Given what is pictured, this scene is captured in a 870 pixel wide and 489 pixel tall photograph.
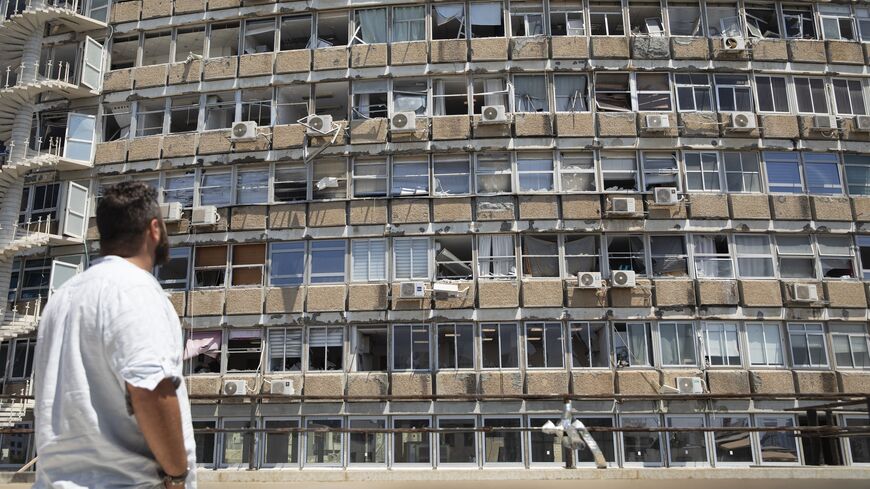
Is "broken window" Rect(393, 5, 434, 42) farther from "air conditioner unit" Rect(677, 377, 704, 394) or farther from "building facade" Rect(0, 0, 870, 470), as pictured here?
"air conditioner unit" Rect(677, 377, 704, 394)

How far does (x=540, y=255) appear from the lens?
23016 millimetres

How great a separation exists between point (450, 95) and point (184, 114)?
963 centimetres

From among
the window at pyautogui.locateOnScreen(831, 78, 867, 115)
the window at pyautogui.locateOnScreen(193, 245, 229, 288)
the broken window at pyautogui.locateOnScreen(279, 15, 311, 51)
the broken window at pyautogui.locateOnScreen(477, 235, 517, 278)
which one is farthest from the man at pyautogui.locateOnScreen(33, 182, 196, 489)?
the window at pyautogui.locateOnScreen(831, 78, 867, 115)

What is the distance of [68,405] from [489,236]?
68.4 feet

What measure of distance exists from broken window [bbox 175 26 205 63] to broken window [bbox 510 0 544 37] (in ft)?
37.1

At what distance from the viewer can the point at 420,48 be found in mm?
24641

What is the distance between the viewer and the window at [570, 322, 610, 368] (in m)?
22.1

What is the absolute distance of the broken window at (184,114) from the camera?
25984 millimetres

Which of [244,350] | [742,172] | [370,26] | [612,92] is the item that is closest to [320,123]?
[370,26]

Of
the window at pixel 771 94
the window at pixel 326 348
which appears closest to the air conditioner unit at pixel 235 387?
the window at pixel 326 348

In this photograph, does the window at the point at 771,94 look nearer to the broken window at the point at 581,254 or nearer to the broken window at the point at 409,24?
the broken window at the point at 581,254

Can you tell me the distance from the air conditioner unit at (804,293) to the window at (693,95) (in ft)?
20.9

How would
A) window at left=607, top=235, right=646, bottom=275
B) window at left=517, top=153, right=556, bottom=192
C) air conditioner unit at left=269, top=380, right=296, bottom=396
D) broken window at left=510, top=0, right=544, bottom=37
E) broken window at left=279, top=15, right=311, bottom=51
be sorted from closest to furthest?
air conditioner unit at left=269, top=380, right=296, bottom=396 < window at left=607, top=235, right=646, bottom=275 < window at left=517, top=153, right=556, bottom=192 < broken window at left=510, top=0, right=544, bottom=37 < broken window at left=279, top=15, right=311, bottom=51

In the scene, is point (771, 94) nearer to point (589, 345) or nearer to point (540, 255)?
point (540, 255)
